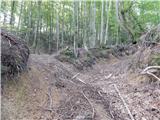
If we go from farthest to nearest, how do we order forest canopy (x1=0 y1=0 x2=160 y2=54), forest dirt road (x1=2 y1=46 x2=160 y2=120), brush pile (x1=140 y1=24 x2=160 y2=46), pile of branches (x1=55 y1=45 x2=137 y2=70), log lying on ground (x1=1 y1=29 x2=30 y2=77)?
forest canopy (x1=0 y1=0 x2=160 y2=54), pile of branches (x1=55 y1=45 x2=137 y2=70), brush pile (x1=140 y1=24 x2=160 y2=46), log lying on ground (x1=1 y1=29 x2=30 y2=77), forest dirt road (x1=2 y1=46 x2=160 y2=120)

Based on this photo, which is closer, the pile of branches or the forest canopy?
the pile of branches

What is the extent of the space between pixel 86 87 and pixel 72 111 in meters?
1.39

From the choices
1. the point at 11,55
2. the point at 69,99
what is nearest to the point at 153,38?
the point at 69,99

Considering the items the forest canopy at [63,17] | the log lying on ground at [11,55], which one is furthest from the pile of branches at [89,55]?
the log lying on ground at [11,55]

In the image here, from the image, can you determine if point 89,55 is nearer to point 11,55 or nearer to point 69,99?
point 69,99

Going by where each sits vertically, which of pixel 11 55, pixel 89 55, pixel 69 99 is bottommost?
pixel 69 99

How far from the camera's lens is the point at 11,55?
4.56 metres

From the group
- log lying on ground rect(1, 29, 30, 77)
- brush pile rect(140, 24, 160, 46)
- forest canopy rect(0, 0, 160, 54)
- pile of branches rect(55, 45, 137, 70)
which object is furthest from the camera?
forest canopy rect(0, 0, 160, 54)

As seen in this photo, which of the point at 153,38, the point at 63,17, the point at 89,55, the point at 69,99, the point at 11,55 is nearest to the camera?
the point at 11,55

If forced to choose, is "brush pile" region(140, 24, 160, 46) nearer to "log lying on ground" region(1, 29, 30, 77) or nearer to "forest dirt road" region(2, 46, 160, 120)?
"forest dirt road" region(2, 46, 160, 120)

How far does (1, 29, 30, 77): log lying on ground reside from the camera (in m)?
4.45

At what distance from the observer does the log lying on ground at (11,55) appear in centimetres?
445

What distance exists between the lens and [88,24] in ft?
49.5

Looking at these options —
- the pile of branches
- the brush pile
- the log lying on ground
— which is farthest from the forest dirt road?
the pile of branches
